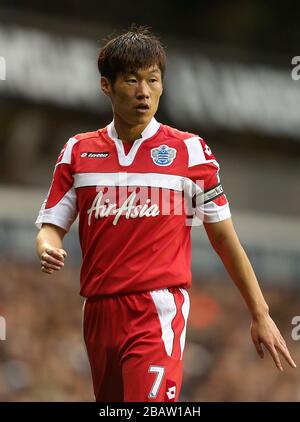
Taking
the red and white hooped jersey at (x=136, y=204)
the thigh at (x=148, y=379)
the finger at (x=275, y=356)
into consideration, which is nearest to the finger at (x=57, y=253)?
the red and white hooped jersey at (x=136, y=204)

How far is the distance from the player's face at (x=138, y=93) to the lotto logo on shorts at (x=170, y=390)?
1.33 m

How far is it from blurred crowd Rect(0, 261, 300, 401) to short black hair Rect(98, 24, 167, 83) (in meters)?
7.31

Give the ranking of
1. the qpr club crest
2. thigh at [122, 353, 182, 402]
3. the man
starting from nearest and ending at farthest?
thigh at [122, 353, 182, 402] < the man < the qpr club crest

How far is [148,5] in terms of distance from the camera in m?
17.3

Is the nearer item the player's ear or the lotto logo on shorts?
the lotto logo on shorts

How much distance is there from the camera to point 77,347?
13.8 meters

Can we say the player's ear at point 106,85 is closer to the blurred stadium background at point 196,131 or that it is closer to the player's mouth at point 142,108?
the player's mouth at point 142,108

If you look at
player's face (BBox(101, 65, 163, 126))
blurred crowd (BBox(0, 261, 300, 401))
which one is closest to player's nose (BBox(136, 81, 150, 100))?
player's face (BBox(101, 65, 163, 126))

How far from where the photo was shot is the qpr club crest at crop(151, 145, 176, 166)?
5.68m

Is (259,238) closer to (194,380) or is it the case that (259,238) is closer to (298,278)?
(298,278)

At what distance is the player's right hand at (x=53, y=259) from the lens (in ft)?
17.5

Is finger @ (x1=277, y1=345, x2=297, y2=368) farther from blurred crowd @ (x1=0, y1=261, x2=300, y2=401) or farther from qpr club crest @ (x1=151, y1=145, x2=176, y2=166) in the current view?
blurred crowd @ (x1=0, y1=261, x2=300, y2=401)

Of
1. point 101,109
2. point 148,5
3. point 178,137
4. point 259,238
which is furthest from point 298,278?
point 178,137

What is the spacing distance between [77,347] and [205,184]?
839cm
